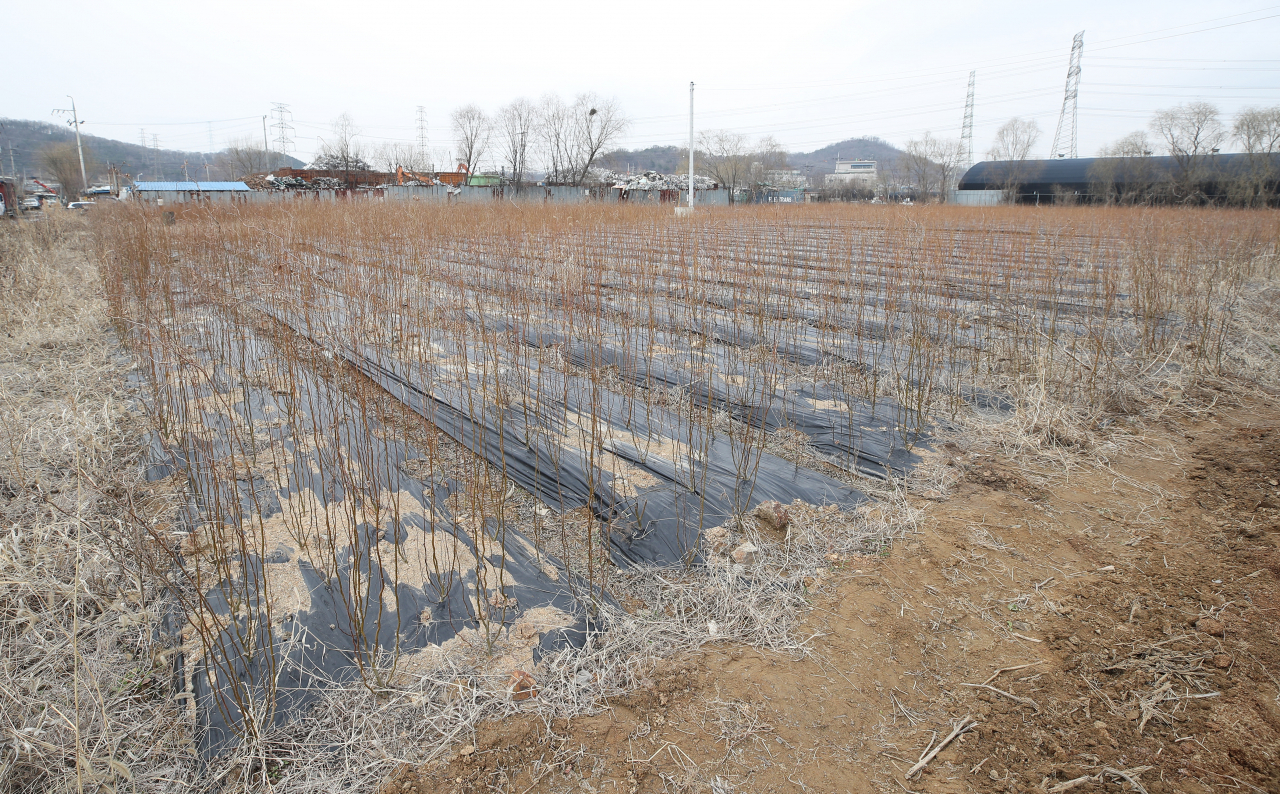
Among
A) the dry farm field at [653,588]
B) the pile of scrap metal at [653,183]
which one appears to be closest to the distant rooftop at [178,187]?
the pile of scrap metal at [653,183]

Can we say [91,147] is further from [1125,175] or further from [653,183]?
[1125,175]

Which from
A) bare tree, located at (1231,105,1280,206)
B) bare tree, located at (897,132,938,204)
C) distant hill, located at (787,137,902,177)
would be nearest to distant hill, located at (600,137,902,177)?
distant hill, located at (787,137,902,177)

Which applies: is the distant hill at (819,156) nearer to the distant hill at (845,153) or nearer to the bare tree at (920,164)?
the distant hill at (845,153)

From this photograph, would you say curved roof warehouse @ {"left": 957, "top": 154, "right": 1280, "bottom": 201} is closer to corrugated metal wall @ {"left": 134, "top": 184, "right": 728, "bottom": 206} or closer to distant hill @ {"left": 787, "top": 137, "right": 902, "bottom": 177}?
corrugated metal wall @ {"left": 134, "top": 184, "right": 728, "bottom": 206}

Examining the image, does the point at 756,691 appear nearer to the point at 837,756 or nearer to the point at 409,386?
the point at 837,756

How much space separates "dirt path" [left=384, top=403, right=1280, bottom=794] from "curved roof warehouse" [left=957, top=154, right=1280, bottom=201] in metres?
26.7

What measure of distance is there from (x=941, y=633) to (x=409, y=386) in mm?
3360

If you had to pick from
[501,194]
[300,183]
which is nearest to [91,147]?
[300,183]

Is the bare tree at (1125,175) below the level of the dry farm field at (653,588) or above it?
above

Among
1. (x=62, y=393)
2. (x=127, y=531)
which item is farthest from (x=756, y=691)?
(x=62, y=393)

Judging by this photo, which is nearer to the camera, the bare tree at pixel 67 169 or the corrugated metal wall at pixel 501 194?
the corrugated metal wall at pixel 501 194

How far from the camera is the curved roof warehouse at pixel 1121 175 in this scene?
22.8 meters

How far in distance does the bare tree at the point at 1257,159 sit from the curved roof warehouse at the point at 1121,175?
2.1 inches

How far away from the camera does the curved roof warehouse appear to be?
2284cm
